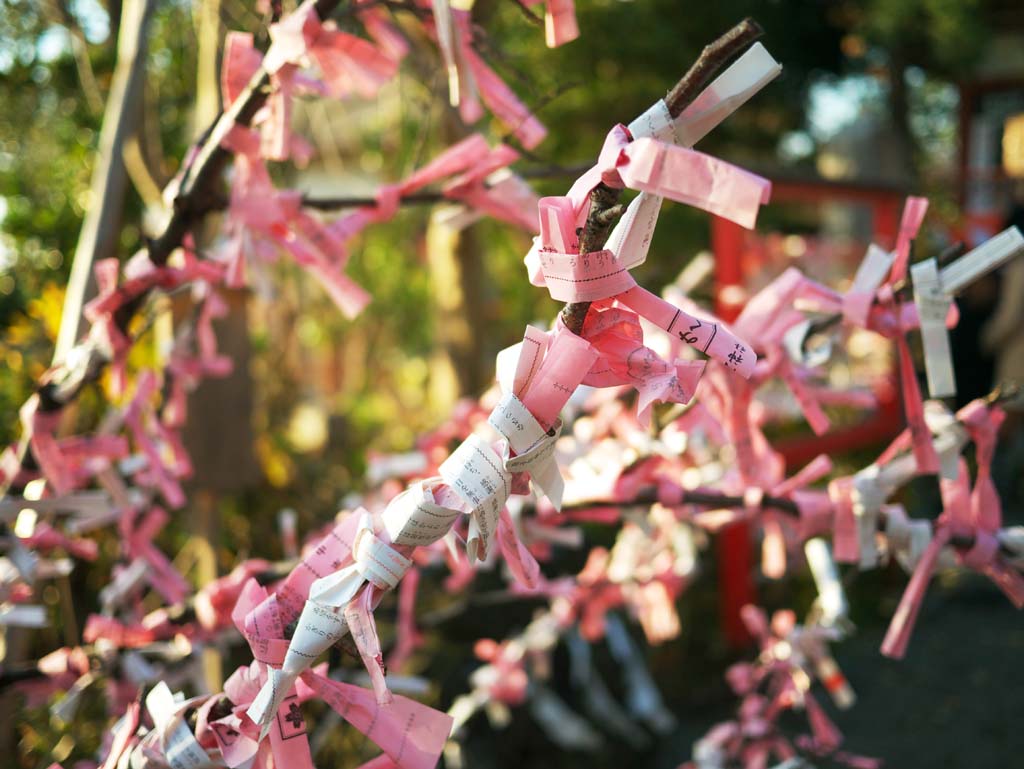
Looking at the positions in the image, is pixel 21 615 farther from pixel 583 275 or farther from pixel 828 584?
pixel 828 584

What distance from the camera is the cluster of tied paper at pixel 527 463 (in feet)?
1.24

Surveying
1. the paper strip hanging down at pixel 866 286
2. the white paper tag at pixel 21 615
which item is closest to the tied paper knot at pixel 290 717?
the white paper tag at pixel 21 615

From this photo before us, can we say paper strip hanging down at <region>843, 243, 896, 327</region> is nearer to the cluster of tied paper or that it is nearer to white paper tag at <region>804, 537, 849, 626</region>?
the cluster of tied paper

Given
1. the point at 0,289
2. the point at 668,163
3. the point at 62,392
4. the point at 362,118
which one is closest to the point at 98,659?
the point at 62,392

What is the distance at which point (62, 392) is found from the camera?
1.96 ft

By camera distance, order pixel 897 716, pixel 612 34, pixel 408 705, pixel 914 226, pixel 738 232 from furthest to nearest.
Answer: pixel 612 34
pixel 738 232
pixel 897 716
pixel 914 226
pixel 408 705

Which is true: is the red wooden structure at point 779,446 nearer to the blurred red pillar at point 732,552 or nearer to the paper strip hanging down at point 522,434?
the blurred red pillar at point 732,552

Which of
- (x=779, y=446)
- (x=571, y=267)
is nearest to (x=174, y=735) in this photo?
(x=571, y=267)

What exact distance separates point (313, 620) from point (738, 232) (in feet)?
6.72

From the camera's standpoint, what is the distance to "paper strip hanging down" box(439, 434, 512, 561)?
375 mm

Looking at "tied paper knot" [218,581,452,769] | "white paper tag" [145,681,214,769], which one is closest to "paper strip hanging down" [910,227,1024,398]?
"tied paper knot" [218,581,452,769]

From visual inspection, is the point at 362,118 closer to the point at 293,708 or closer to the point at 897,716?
the point at 897,716

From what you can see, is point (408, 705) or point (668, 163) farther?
point (408, 705)

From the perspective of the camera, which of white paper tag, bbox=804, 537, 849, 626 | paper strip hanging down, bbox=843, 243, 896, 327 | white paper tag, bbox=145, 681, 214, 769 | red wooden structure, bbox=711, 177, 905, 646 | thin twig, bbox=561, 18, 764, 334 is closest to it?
thin twig, bbox=561, 18, 764, 334
